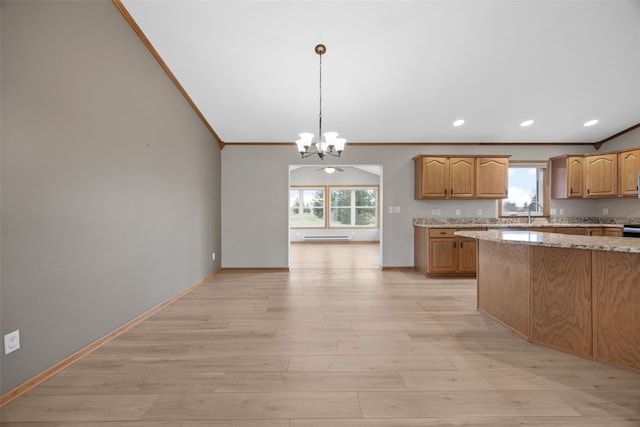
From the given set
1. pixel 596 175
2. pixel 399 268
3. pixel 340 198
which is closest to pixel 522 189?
pixel 596 175

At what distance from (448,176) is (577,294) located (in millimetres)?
3165

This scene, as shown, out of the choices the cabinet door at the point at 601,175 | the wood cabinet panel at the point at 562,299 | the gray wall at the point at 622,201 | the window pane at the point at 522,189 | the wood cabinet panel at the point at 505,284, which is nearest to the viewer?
the wood cabinet panel at the point at 562,299

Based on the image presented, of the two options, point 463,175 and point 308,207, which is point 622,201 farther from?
point 308,207

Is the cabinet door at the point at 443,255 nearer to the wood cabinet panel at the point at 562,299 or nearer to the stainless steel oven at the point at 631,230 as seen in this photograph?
the wood cabinet panel at the point at 562,299

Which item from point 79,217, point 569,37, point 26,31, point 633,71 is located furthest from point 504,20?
point 79,217

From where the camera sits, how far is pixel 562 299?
2.26 meters

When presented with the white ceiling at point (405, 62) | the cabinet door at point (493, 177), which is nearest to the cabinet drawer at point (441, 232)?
the cabinet door at point (493, 177)

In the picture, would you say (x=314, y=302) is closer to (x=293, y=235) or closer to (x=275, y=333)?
(x=275, y=333)

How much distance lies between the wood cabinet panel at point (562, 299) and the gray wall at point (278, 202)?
303cm

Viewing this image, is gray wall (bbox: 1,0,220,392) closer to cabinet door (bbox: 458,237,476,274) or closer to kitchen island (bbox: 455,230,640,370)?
kitchen island (bbox: 455,230,640,370)

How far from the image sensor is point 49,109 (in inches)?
77.0

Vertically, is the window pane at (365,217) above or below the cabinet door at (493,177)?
below

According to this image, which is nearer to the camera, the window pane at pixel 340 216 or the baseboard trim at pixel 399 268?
the baseboard trim at pixel 399 268

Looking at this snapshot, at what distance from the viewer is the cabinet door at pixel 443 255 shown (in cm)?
479
